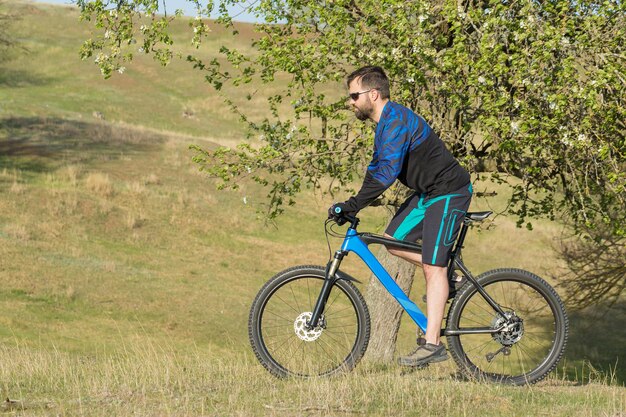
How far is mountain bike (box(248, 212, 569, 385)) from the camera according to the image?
7.04m

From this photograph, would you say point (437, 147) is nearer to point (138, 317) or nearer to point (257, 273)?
point (138, 317)

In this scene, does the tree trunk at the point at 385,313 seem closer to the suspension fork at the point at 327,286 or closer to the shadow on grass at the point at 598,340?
the suspension fork at the point at 327,286

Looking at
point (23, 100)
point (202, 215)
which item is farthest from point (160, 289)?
point (23, 100)

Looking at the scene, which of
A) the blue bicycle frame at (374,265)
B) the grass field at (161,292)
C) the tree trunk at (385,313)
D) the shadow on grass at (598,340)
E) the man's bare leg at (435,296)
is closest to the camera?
the grass field at (161,292)

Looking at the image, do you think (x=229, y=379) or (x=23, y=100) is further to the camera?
(x=23, y=100)

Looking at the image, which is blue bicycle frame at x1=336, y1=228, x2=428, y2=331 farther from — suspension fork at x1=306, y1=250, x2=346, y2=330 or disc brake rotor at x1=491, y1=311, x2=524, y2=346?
disc brake rotor at x1=491, y1=311, x2=524, y2=346

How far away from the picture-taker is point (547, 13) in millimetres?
12195

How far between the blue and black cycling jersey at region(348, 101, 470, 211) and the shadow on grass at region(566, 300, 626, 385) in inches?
650

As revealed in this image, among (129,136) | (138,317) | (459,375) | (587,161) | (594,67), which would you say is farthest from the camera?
(129,136)

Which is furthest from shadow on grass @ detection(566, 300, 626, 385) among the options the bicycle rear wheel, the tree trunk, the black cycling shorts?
the black cycling shorts

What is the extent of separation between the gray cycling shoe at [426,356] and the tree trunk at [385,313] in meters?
6.86

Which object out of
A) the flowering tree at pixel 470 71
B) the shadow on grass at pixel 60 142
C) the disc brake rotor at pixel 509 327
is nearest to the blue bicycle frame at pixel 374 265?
the disc brake rotor at pixel 509 327

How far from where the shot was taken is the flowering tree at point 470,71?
11.1m

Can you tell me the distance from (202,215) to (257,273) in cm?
513
